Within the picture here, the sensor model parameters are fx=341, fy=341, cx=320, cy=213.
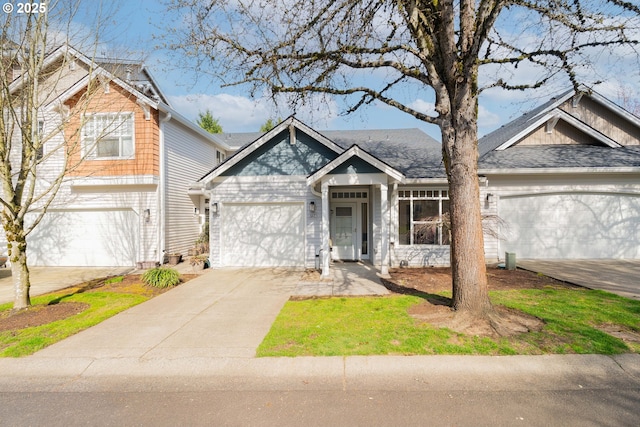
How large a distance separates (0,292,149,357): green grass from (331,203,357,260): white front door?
676 centimetres

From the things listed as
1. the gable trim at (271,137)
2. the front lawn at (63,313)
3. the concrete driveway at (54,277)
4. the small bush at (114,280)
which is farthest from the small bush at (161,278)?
the gable trim at (271,137)

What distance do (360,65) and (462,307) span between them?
15.6ft

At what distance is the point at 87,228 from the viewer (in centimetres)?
1262

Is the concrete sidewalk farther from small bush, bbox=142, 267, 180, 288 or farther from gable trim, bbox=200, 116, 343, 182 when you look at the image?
gable trim, bbox=200, 116, 343, 182

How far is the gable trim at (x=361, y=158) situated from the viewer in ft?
33.1

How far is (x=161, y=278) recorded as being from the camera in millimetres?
9156

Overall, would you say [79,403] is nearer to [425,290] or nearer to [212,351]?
[212,351]

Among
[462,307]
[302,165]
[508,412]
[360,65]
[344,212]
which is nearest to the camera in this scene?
[508,412]

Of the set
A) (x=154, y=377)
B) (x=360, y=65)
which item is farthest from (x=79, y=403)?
(x=360, y=65)

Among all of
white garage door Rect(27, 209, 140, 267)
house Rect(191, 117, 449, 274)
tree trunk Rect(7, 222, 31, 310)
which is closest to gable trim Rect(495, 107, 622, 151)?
house Rect(191, 117, 449, 274)

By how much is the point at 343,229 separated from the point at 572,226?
26.8ft

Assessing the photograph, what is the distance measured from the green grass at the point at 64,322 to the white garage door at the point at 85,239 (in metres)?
4.31

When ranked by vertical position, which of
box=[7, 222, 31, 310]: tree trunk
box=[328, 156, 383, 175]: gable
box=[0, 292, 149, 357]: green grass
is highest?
box=[328, 156, 383, 175]: gable

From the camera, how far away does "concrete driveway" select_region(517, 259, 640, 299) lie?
8.09m
